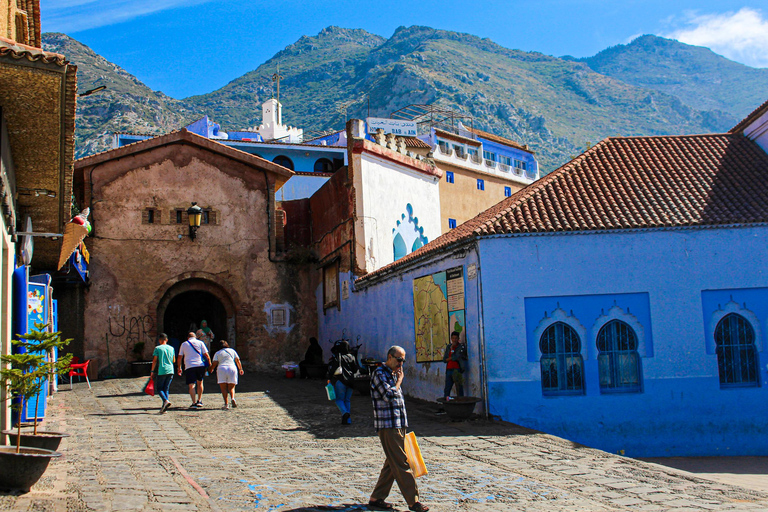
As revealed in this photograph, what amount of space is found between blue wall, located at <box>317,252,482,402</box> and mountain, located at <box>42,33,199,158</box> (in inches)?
1733

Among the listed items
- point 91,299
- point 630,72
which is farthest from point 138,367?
point 630,72

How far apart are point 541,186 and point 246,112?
108 meters

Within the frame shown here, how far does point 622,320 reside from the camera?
44.2 feet

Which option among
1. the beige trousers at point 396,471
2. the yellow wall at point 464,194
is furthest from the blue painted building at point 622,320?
the yellow wall at point 464,194

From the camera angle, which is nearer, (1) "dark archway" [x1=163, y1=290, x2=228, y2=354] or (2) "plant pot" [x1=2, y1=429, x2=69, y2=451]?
(2) "plant pot" [x1=2, y1=429, x2=69, y2=451]

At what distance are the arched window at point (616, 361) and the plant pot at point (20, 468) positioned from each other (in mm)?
9751

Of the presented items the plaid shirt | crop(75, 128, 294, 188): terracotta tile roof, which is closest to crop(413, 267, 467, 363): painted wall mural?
the plaid shirt

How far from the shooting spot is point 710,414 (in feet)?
44.0

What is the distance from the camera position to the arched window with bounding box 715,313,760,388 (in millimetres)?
13789

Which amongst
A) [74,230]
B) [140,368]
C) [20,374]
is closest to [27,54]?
[20,374]

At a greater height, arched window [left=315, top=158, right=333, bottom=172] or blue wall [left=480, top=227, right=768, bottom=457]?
arched window [left=315, top=158, right=333, bottom=172]

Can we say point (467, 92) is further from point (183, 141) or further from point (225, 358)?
point (225, 358)

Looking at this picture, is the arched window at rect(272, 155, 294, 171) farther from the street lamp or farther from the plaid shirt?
the plaid shirt

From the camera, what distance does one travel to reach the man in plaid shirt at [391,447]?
6.90m
